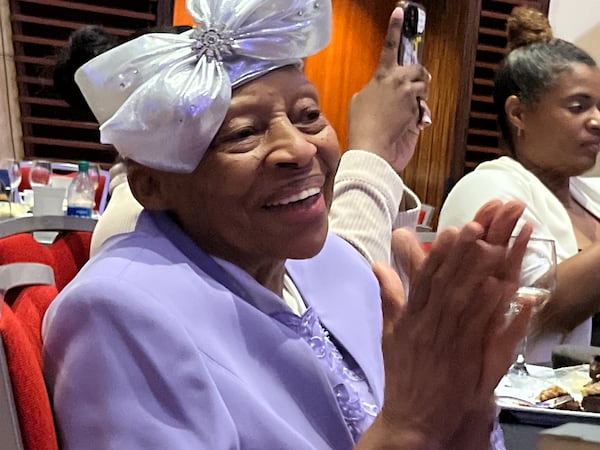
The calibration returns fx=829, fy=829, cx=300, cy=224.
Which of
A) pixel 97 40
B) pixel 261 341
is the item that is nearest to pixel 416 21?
pixel 261 341

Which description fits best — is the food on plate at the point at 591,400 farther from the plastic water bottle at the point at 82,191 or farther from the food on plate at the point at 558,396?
the plastic water bottle at the point at 82,191

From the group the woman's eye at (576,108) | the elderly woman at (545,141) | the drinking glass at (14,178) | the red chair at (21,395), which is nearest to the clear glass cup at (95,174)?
the drinking glass at (14,178)

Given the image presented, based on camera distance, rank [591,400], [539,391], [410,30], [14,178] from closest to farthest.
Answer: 1. [591,400]
2. [539,391]
3. [410,30]
4. [14,178]

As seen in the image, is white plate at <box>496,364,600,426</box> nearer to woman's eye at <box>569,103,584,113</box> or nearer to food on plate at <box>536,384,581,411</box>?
food on plate at <box>536,384,581,411</box>

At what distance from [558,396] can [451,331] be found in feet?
1.71

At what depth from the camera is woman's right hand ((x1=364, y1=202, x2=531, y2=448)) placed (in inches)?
25.5

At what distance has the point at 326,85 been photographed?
Answer: 5230 mm

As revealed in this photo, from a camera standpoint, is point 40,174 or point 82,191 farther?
point 40,174

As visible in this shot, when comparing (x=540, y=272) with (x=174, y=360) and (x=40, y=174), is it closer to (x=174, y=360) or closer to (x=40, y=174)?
(x=174, y=360)

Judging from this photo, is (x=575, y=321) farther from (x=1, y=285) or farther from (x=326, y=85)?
(x=326, y=85)

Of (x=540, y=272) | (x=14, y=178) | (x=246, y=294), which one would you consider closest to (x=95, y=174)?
(x=14, y=178)

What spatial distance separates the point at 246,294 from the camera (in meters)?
0.97

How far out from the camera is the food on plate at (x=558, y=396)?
108 cm

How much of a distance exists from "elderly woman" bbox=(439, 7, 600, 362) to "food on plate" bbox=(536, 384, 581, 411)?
863 millimetres
